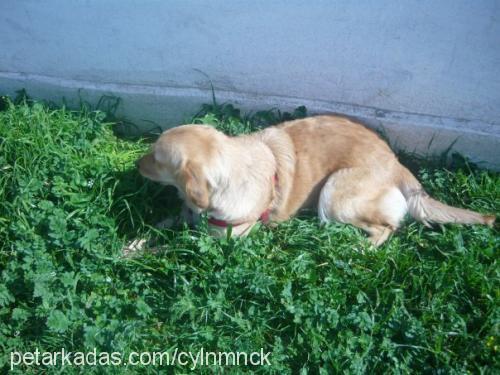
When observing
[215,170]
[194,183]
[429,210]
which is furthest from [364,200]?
[194,183]

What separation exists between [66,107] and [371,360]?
3.59 metres

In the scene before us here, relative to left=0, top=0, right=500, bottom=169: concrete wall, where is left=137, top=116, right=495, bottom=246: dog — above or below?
below

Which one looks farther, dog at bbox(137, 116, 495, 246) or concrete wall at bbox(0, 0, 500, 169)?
concrete wall at bbox(0, 0, 500, 169)

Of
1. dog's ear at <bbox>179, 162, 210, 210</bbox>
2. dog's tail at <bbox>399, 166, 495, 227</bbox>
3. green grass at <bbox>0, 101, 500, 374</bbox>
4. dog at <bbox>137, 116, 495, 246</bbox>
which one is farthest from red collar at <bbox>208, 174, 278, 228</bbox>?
dog's tail at <bbox>399, 166, 495, 227</bbox>

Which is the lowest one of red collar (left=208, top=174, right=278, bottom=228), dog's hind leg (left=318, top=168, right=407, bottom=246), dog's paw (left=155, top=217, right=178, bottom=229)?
dog's paw (left=155, top=217, right=178, bottom=229)

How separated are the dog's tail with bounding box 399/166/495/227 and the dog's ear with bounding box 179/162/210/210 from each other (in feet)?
4.98

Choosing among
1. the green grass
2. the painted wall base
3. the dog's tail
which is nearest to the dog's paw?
the green grass

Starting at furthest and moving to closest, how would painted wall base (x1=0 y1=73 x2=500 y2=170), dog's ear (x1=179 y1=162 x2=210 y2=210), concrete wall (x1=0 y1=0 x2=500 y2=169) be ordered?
painted wall base (x1=0 y1=73 x2=500 y2=170) → concrete wall (x1=0 y1=0 x2=500 y2=169) → dog's ear (x1=179 y1=162 x2=210 y2=210)

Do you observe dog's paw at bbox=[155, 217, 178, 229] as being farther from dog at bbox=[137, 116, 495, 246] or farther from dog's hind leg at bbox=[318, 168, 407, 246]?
dog's hind leg at bbox=[318, 168, 407, 246]

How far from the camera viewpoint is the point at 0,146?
409cm

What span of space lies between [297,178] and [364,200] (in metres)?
0.53

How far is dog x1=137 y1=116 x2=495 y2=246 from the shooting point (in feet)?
11.4

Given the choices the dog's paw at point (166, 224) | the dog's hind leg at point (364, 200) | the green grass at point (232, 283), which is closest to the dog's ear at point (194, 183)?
the green grass at point (232, 283)

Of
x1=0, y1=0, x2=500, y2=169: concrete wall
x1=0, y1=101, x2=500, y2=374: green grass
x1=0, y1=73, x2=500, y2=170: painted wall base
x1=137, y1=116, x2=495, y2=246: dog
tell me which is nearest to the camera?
x1=0, y1=101, x2=500, y2=374: green grass
